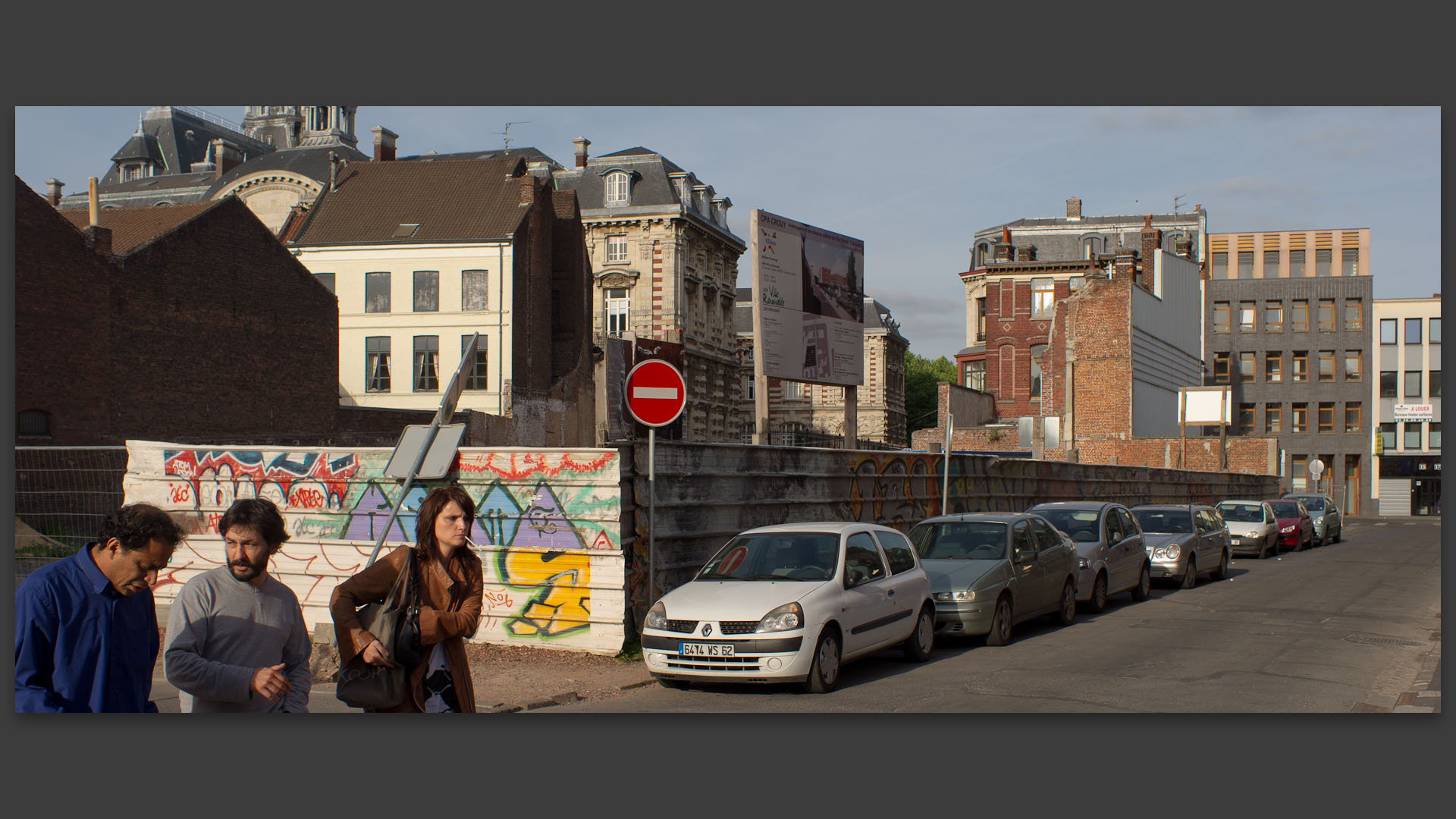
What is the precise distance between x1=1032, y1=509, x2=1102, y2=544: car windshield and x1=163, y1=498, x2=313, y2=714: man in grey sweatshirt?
1428 centimetres

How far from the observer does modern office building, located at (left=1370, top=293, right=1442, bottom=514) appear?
67250 mm

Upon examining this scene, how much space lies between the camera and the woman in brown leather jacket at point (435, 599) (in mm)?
5289

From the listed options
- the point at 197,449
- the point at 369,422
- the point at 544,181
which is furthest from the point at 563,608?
the point at 544,181

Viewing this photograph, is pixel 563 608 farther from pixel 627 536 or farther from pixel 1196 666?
pixel 1196 666

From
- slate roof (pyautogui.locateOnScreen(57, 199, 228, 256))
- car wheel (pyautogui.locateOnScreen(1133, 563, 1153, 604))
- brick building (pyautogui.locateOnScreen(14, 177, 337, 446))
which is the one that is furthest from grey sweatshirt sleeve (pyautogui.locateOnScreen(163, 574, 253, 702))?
slate roof (pyautogui.locateOnScreen(57, 199, 228, 256))

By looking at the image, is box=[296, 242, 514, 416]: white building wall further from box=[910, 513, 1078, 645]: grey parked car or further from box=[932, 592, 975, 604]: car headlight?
box=[932, 592, 975, 604]: car headlight

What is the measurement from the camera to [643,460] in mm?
13141

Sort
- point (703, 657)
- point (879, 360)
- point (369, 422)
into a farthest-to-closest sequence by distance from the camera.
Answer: point (879, 360)
point (369, 422)
point (703, 657)

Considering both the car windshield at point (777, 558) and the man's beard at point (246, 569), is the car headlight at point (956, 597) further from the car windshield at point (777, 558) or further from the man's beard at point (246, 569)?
the man's beard at point (246, 569)

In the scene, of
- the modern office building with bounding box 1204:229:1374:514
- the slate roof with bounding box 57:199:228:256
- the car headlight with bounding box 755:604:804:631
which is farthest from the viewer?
the modern office building with bounding box 1204:229:1374:514

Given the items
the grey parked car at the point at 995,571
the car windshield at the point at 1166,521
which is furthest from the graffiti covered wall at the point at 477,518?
the car windshield at the point at 1166,521

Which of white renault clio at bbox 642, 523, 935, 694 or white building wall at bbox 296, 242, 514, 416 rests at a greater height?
white building wall at bbox 296, 242, 514, 416

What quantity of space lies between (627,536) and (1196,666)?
5730mm

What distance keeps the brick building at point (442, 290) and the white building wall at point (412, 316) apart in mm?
44
